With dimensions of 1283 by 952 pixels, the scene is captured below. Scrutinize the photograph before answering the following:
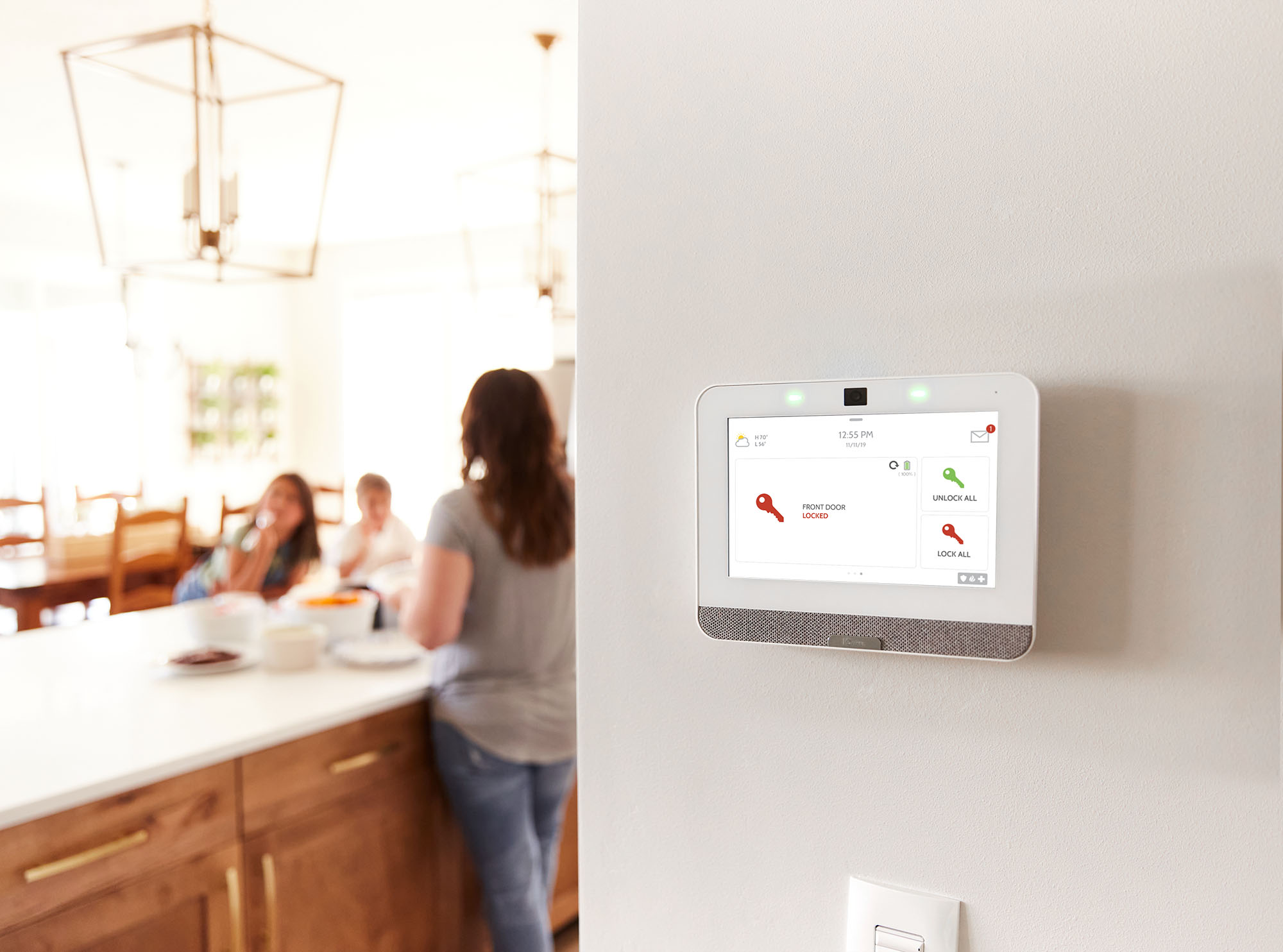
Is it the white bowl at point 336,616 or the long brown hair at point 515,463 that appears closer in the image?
the long brown hair at point 515,463

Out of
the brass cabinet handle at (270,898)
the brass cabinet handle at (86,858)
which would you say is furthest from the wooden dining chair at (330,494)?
the brass cabinet handle at (86,858)

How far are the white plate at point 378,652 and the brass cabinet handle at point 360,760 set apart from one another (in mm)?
205

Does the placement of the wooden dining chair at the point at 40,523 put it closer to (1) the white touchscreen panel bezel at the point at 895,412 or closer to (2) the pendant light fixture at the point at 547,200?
(2) the pendant light fixture at the point at 547,200

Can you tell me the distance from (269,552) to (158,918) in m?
1.76

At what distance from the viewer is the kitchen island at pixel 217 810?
4.39 feet

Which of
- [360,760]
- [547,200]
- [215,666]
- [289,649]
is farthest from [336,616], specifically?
[547,200]

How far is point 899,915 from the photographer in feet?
2.01

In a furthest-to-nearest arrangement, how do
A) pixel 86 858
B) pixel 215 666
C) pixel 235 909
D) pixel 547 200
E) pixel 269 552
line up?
pixel 269 552
pixel 547 200
pixel 215 666
pixel 235 909
pixel 86 858

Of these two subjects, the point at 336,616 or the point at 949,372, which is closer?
the point at 949,372

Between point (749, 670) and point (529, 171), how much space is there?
4514 mm

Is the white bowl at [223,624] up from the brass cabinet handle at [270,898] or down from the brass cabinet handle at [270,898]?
up

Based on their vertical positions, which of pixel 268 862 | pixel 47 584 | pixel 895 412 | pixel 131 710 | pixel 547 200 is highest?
pixel 547 200

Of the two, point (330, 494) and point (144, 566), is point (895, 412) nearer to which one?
point (144, 566)

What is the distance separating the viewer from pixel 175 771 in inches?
57.0
